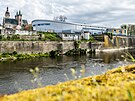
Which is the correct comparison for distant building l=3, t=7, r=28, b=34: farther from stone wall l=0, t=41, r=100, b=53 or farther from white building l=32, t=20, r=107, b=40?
stone wall l=0, t=41, r=100, b=53

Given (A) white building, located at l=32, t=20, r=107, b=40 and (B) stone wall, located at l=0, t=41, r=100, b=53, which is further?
(A) white building, located at l=32, t=20, r=107, b=40

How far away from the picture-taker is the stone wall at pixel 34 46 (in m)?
57.8

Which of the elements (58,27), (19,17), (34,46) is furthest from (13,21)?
(34,46)

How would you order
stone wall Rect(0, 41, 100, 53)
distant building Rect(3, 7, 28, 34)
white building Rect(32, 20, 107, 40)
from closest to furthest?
stone wall Rect(0, 41, 100, 53)
white building Rect(32, 20, 107, 40)
distant building Rect(3, 7, 28, 34)

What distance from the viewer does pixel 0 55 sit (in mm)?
53062

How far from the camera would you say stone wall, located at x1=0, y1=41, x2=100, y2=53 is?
57809 millimetres

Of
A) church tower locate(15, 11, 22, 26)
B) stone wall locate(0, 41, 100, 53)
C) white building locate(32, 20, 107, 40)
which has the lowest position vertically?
stone wall locate(0, 41, 100, 53)

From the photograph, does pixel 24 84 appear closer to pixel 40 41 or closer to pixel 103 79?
pixel 103 79

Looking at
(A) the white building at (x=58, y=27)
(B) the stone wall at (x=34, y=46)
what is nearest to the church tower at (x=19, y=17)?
(A) the white building at (x=58, y=27)

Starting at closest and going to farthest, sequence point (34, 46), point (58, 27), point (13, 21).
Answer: point (34, 46), point (58, 27), point (13, 21)

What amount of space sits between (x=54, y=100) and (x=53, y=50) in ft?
206

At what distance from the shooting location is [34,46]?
211 feet

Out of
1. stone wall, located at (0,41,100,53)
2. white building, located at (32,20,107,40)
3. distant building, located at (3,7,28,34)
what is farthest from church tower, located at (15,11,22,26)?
stone wall, located at (0,41,100,53)

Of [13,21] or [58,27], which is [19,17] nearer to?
[13,21]
